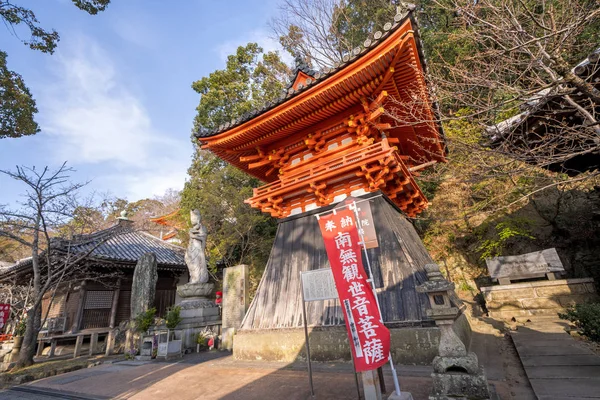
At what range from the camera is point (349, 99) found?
6605 mm

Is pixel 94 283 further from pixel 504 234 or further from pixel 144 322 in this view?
pixel 504 234

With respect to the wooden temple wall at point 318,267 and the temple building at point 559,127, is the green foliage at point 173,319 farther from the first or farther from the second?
the temple building at point 559,127

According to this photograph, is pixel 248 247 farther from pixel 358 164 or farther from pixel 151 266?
pixel 358 164

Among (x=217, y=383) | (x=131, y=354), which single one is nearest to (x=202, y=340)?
(x=131, y=354)

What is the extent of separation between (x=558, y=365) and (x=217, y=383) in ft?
19.0

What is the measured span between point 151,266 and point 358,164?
9842 millimetres

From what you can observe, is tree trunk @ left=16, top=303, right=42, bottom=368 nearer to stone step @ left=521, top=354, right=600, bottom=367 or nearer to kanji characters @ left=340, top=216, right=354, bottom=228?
Result: kanji characters @ left=340, top=216, right=354, bottom=228

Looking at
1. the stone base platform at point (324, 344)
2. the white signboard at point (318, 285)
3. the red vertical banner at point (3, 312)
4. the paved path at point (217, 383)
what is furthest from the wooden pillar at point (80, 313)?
the white signboard at point (318, 285)

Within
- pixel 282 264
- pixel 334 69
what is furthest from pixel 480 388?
pixel 334 69

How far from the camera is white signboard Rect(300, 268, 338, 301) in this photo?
4.13m

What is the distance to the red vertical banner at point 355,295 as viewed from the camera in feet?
10.7

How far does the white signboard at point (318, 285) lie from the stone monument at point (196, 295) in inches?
266

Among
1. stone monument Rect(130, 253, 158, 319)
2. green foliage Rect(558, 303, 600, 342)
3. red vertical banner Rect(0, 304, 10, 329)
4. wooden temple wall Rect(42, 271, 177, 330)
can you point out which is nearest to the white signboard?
green foliage Rect(558, 303, 600, 342)

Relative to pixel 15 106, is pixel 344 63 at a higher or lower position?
lower
